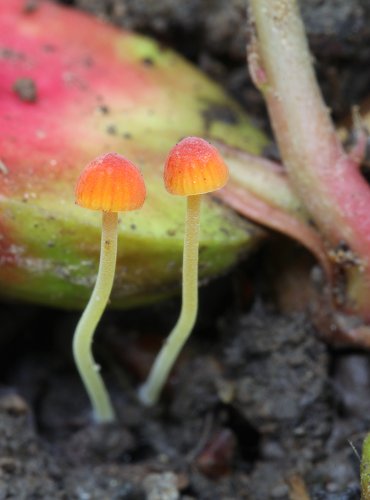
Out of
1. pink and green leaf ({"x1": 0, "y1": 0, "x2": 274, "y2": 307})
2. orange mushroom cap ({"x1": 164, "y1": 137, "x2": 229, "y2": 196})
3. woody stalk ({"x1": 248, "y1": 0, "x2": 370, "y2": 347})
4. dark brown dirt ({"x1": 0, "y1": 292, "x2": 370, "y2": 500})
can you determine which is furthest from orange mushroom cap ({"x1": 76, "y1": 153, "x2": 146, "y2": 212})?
dark brown dirt ({"x1": 0, "y1": 292, "x2": 370, "y2": 500})

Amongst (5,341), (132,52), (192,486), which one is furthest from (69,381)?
(132,52)

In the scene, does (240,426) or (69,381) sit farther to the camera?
(69,381)

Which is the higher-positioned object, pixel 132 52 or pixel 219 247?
pixel 132 52

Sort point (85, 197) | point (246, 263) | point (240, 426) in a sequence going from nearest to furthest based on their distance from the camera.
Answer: point (85, 197), point (240, 426), point (246, 263)

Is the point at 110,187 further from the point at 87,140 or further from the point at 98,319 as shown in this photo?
the point at 87,140

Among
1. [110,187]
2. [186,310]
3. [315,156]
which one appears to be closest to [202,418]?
[186,310]

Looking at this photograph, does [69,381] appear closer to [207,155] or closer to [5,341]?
[5,341]

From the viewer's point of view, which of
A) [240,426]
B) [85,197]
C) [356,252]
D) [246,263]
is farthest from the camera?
[246,263]

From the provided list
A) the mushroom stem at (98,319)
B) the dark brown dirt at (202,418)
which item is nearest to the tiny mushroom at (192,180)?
the mushroom stem at (98,319)

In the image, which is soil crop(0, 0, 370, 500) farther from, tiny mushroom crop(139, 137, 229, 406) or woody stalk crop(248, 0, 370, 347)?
tiny mushroom crop(139, 137, 229, 406)
